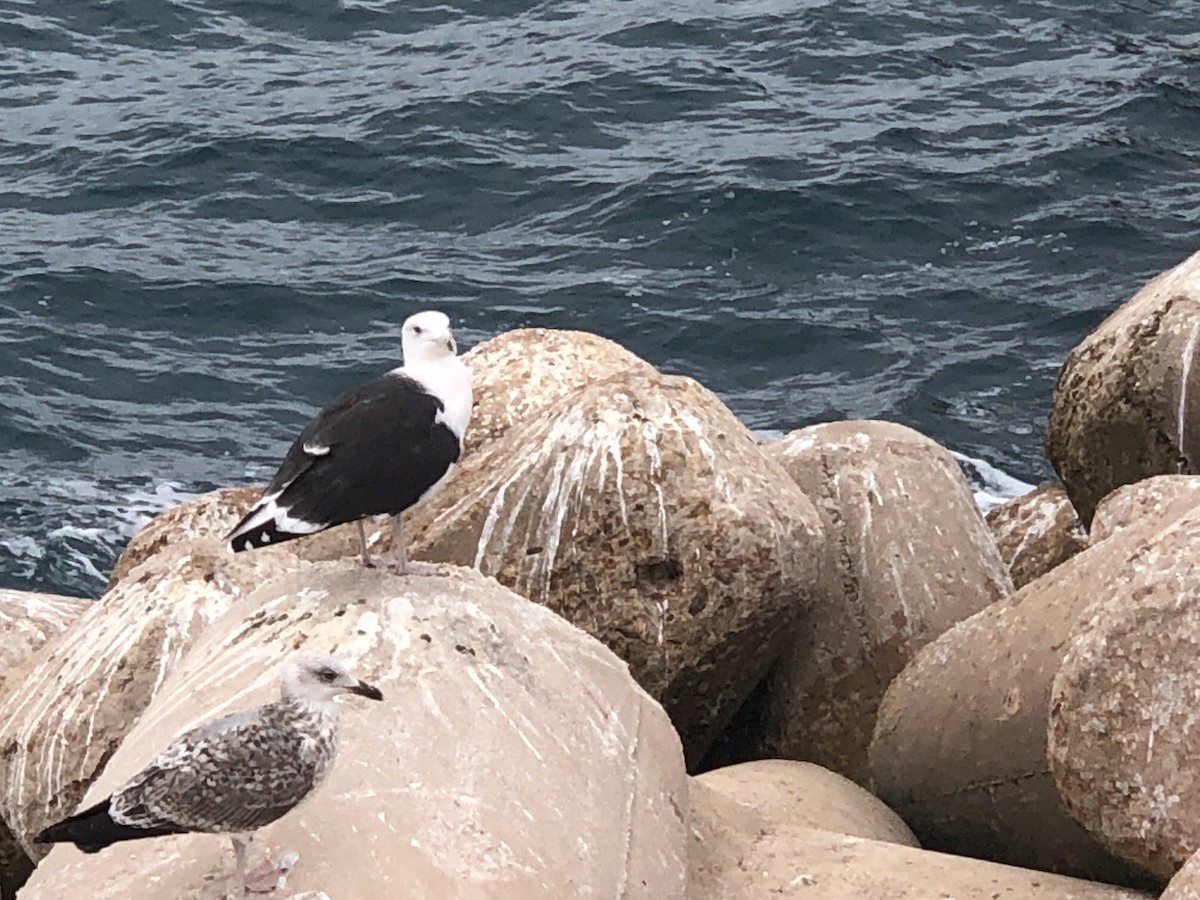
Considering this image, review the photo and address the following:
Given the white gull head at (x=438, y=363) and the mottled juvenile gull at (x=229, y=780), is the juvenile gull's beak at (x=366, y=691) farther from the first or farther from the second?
the white gull head at (x=438, y=363)

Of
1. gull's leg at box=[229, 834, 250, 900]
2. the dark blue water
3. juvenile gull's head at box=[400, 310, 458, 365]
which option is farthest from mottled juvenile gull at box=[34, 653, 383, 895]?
the dark blue water

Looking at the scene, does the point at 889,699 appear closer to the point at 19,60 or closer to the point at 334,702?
the point at 334,702

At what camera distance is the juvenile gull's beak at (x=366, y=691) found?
4484mm

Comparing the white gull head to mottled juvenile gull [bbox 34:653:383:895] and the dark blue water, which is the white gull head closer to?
mottled juvenile gull [bbox 34:653:383:895]

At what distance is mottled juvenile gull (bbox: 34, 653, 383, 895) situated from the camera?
4.14 m

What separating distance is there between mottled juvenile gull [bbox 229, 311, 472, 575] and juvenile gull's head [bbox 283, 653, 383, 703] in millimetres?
915

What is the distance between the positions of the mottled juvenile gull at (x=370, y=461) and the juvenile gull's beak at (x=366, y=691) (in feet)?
2.86

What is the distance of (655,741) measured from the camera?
535cm

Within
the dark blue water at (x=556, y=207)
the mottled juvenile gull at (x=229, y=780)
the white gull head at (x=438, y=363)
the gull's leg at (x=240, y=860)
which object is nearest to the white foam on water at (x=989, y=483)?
the dark blue water at (x=556, y=207)

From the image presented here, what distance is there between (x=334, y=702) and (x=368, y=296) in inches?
398

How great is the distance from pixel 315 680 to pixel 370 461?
3.70 ft

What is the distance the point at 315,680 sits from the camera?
4.44 meters

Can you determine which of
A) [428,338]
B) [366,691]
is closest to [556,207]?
[428,338]

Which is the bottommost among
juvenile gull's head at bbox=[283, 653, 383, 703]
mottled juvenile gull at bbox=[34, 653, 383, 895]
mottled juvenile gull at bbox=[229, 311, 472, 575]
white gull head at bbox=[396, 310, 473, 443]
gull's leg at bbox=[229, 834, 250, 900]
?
gull's leg at bbox=[229, 834, 250, 900]
